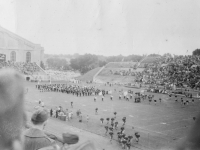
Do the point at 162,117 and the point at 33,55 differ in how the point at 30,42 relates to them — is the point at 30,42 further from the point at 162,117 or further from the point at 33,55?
the point at 162,117

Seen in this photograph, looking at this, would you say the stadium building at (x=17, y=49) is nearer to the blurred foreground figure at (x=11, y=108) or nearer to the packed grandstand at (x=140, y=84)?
the packed grandstand at (x=140, y=84)

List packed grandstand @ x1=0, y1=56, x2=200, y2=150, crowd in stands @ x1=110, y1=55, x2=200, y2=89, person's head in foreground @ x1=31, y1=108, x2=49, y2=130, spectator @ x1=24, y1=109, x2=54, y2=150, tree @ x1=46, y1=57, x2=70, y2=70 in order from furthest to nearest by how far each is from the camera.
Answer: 1. tree @ x1=46, y1=57, x2=70, y2=70
2. crowd in stands @ x1=110, y1=55, x2=200, y2=89
3. packed grandstand @ x1=0, y1=56, x2=200, y2=150
4. person's head in foreground @ x1=31, y1=108, x2=49, y2=130
5. spectator @ x1=24, y1=109, x2=54, y2=150

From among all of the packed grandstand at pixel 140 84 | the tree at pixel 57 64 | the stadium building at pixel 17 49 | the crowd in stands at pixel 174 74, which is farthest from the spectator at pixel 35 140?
the tree at pixel 57 64

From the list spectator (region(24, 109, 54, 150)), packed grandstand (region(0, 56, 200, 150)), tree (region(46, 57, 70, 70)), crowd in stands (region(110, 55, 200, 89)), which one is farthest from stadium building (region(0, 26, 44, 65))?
spectator (region(24, 109, 54, 150))

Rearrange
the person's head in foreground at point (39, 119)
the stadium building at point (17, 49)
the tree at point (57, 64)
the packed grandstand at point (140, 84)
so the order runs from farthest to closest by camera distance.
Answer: the tree at point (57, 64) < the stadium building at point (17, 49) < the packed grandstand at point (140, 84) < the person's head in foreground at point (39, 119)

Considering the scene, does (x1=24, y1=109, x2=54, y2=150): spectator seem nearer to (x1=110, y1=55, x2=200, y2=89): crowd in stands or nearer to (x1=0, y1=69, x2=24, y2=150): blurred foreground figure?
(x1=0, y1=69, x2=24, y2=150): blurred foreground figure

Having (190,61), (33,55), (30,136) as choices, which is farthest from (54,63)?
(30,136)
